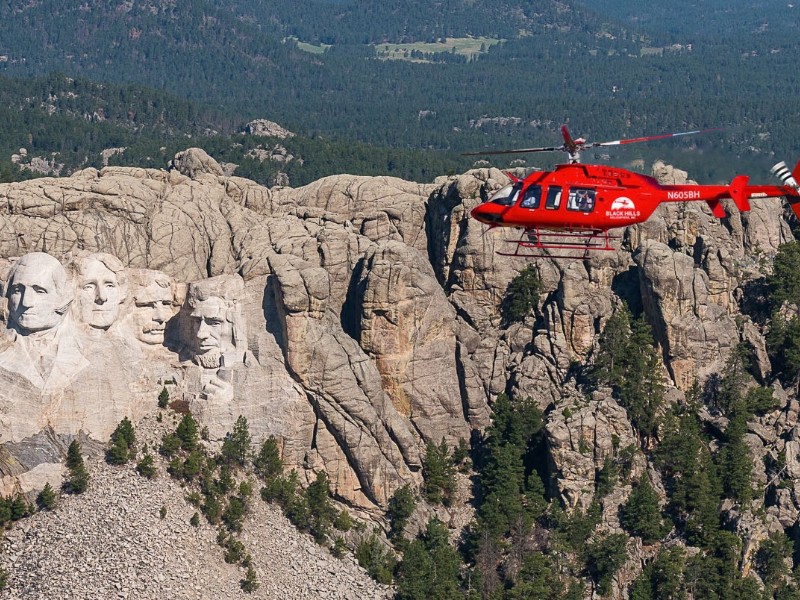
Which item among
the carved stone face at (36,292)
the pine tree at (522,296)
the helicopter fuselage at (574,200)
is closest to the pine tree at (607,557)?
the pine tree at (522,296)

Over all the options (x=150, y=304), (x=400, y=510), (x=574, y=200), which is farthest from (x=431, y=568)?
(x=574, y=200)

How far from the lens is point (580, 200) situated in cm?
9262

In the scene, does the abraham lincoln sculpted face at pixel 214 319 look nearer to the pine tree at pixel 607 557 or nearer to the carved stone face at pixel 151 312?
the carved stone face at pixel 151 312

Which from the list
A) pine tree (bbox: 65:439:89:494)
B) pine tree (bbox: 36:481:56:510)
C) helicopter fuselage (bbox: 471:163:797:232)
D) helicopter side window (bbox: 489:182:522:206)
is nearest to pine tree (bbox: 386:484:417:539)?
pine tree (bbox: 65:439:89:494)

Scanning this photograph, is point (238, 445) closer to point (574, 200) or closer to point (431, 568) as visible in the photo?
point (431, 568)

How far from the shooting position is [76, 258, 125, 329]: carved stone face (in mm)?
107438

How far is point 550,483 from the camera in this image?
11425 centimetres

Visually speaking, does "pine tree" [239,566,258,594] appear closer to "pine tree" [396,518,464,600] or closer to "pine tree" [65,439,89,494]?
"pine tree" [396,518,464,600]

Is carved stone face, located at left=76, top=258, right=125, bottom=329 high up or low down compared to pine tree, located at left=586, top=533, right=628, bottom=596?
up

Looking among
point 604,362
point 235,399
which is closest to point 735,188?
point 604,362

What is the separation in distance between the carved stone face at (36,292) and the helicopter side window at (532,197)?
26.6 m

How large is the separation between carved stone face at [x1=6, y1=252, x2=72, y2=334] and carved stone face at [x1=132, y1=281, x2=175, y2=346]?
4915mm

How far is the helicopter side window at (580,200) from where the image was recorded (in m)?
92.6

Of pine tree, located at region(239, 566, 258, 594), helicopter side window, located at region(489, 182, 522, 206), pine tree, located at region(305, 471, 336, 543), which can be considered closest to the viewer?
helicopter side window, located at region(489, 182, 522, 206)
